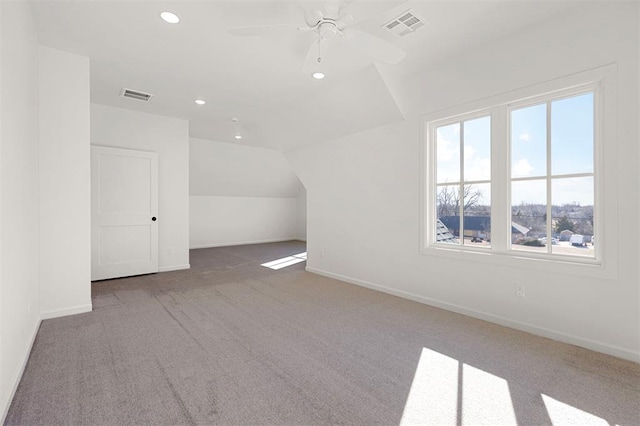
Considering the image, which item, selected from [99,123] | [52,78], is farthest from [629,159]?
[99,123]

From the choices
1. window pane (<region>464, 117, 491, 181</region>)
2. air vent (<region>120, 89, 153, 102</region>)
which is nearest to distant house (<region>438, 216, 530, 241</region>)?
window pane (<region>464, 117, 491, 181</region>)

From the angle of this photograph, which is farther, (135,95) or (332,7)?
(135,95)

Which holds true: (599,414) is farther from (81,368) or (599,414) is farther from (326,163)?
(326,163)

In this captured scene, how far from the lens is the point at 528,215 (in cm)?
289

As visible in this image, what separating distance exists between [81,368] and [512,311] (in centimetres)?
372

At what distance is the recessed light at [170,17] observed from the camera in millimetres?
2451

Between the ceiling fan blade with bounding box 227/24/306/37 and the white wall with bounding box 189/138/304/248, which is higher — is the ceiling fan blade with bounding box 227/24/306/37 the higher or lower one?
the higher one

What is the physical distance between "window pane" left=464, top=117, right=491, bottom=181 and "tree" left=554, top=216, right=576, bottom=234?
749mm

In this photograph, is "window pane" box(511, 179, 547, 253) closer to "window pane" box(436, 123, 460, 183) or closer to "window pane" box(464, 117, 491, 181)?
"window pane" box(464, 117, 491, 181)

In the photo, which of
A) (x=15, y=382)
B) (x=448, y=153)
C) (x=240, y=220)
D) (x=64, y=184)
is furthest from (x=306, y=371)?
(x=240, y=220)

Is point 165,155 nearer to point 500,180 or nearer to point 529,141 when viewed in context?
point 500,180

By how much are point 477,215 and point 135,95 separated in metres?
4.84

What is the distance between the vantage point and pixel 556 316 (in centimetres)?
262

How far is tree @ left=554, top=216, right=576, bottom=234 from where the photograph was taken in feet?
8.61
